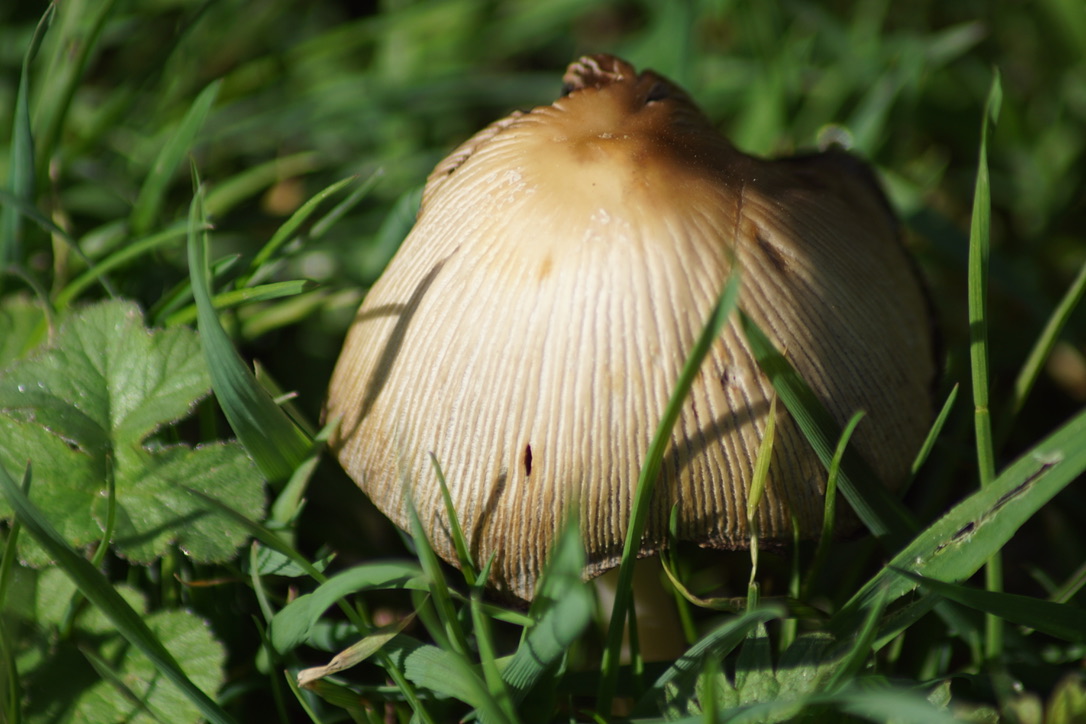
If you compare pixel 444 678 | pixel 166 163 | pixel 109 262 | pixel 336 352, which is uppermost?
pixel 166 163

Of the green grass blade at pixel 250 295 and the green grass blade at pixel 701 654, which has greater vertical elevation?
the green grass blade at pixel 250 295

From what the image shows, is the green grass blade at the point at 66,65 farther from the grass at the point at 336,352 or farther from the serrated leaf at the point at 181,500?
the serrated leaf at the point at 181,500

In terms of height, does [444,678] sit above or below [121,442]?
below

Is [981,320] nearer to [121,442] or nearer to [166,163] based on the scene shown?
[121,442]

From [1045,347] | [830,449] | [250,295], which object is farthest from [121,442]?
[1045,347]

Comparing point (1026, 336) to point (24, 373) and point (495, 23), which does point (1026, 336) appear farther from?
point (24, 373)

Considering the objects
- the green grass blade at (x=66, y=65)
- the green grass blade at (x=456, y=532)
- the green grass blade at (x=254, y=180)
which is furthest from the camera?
the green grass blade at (x=254, y=180)

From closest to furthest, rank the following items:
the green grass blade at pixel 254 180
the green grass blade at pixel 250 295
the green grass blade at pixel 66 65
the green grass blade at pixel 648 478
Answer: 1. the green grass blade at pixel 648 478
2. the green grass blade at pixel 250 295
3. the green grass blade at pixel 66 65
4. the green grass blade at pixel 254 180

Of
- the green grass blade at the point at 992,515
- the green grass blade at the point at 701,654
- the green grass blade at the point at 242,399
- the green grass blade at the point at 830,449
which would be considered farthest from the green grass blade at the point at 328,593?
the green grass blade at the point at 992,515
